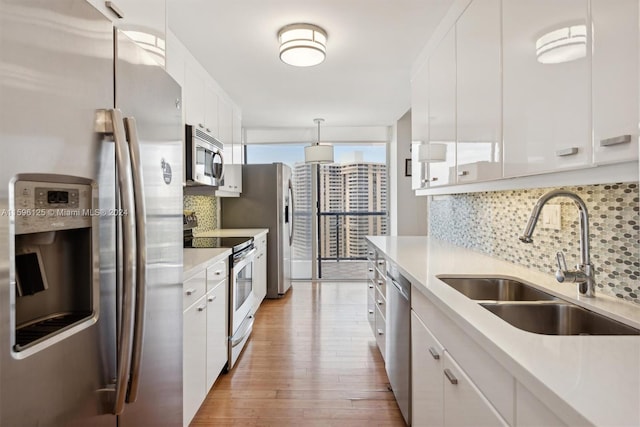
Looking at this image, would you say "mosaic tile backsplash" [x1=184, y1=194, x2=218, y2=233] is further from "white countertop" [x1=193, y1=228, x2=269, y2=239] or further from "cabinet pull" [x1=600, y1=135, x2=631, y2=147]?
"cabinet pull" [x1=600, y1=135, x2=631, y2=147]

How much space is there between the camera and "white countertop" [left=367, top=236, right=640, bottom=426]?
0.62m

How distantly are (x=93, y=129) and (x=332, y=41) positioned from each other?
2167 millimetres

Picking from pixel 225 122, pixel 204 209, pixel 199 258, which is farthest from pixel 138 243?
pixel 204 209

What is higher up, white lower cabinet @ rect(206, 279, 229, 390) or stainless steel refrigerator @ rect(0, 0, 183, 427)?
stainless steel refrigerator @ rect(0, 0, 183, 427)

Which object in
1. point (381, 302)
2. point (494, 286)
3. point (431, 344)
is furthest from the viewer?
point (381, 302)

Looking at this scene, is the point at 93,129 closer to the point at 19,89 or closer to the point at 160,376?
the point at 19,89

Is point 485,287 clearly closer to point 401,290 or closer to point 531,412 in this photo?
point 401,290

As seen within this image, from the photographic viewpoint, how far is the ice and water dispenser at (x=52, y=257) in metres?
0.71

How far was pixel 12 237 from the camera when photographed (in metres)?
0.66

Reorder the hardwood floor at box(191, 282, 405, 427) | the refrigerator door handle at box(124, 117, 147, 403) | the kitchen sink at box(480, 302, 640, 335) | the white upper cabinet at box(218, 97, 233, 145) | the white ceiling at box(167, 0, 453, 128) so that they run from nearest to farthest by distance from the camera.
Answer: the refrigerator door handle at box(124, 117, 147, 403)
the kitchen sink at box(480, 302, 640, 335)
the hardwood floor at box(191, 282, 405, 427)
the white ceiling at box(167, 0, 453, 128)
the white upper cabinet at box(218, 97, 233, 145)

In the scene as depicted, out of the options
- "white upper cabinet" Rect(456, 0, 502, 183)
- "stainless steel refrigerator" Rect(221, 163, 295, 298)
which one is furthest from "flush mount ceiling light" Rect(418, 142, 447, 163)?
"stainless steel refrigerator" Rect(221, 163, 295, 298)

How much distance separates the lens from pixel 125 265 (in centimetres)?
95

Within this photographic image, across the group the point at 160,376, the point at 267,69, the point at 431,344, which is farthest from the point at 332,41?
the point at 160,376

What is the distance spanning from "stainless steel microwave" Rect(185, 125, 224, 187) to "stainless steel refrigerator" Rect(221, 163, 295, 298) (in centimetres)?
142
